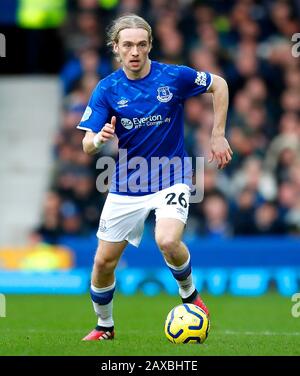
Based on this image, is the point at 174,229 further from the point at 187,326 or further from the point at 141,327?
the point at 141,327

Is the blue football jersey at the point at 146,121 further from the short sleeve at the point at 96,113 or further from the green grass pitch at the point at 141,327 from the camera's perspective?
the green grass pitch at the point at 141,327

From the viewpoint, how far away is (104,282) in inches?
360

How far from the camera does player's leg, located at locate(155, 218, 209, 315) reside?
344 inches

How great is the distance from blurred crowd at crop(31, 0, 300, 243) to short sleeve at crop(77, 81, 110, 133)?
681 cm

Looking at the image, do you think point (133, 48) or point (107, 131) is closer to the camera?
point (107, 131)

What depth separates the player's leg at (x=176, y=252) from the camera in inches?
344

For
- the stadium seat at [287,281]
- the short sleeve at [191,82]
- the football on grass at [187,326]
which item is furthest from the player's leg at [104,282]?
the stadium seat at [287,281]

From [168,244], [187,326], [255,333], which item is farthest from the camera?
[255,333]

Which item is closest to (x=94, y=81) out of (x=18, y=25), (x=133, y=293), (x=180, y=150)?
(x=18, y=25)

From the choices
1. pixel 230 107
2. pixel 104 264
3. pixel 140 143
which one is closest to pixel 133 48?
pixel 140 143

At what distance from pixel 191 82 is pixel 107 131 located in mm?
1149

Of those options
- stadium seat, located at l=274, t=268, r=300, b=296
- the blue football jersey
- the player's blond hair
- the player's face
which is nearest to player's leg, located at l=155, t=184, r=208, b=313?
the blue football jersey

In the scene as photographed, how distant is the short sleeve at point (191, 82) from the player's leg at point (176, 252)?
1.16 meters

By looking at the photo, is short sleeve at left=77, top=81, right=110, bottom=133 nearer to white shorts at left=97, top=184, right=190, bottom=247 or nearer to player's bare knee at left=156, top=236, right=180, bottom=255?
white shorts at left=97, top=184, right=190, bottom=247
